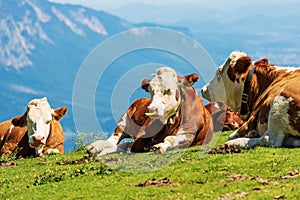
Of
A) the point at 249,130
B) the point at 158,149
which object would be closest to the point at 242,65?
the point at 249,130

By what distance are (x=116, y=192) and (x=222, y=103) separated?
7.81 meters

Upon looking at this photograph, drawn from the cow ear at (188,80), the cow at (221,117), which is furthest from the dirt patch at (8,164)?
the cow at (221,117)

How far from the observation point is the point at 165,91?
50.5ft

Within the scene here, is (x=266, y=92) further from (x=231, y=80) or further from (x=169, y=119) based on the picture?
(x=169, y=119)

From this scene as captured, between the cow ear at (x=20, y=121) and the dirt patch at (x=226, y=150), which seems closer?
the dirt patch at (x=226, y=150)

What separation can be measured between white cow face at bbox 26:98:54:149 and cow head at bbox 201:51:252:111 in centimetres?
536

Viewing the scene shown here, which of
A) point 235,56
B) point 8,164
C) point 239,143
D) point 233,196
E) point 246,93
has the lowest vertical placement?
point 233,196

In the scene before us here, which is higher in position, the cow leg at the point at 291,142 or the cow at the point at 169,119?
the cow at the point at 169,119

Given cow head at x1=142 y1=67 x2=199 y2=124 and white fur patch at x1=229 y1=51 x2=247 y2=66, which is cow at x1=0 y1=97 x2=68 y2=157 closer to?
cow head at x1=142 y1=67 x2=199 y2=124

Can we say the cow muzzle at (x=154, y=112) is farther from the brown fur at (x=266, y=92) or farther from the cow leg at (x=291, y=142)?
the cow leg at (x=291, y=142)

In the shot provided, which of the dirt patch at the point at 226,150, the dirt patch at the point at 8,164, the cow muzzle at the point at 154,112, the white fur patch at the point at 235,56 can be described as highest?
the white fur patch at the point at 235,56

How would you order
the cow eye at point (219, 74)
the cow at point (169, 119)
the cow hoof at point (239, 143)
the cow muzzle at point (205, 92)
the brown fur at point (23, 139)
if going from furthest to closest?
the brown fur at point (23, 139)
the cow muzzle at point (205, 92)
the cow eye at point (219, 74)
the cow at point (169, 119)
the cow hoof at point (239, 143)

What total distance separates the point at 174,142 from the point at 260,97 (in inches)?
86.3

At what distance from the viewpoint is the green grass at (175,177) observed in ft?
30.1
